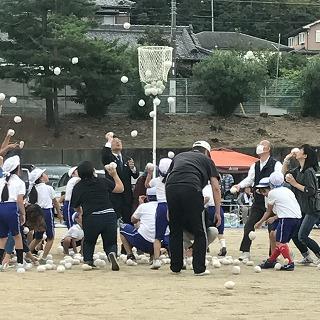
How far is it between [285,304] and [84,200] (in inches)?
165

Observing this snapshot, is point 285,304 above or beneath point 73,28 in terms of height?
beneath

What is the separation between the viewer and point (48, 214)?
1338 cm

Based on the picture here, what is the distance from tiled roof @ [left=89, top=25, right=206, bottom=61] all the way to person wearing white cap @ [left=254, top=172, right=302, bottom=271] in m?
41.8

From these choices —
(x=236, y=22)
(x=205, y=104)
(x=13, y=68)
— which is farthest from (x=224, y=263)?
(x=236, y=22)

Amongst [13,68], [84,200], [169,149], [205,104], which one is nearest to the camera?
[84,200]

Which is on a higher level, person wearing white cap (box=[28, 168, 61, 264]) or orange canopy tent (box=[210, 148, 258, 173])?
person wearing white cap (box=[28, 168, 61, 264])

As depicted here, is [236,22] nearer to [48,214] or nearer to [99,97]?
[99,97]

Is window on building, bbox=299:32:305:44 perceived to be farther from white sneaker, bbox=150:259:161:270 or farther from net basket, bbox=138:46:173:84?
white sneaker, bbox=150:259:161:270

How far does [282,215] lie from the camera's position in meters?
12.1

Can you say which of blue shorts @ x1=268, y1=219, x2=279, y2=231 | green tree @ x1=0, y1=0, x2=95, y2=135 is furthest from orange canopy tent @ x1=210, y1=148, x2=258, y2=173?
blue shorts @ x1=268, y1=219, x2=279, y2=231

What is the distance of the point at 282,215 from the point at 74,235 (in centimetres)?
354

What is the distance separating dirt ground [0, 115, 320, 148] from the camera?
41969 mm

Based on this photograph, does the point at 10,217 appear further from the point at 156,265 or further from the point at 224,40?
the point at 224,40

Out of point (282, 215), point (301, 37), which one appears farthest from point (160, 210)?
point (301, 37)
